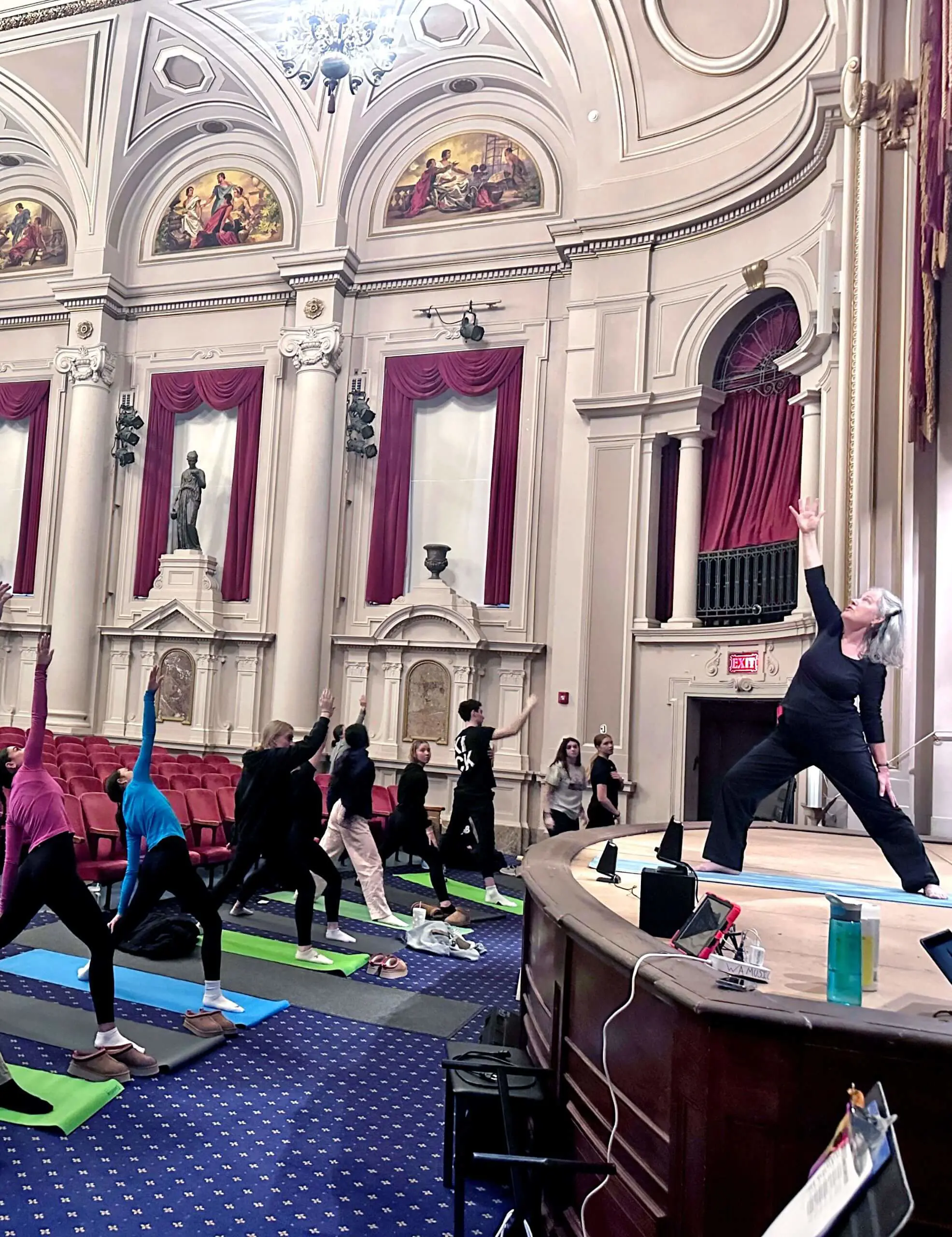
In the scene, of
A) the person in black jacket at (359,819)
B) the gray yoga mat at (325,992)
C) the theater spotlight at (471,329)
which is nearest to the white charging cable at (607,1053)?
the gray yoga mat at (325,992)

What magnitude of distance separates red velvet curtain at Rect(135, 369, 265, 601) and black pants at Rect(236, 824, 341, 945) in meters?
8.97

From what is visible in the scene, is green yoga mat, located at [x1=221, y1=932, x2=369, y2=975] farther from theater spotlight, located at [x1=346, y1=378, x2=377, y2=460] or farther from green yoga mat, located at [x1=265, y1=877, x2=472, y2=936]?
theater spotlight, located at [x1=346, y1=378, x2=377, y2=460]

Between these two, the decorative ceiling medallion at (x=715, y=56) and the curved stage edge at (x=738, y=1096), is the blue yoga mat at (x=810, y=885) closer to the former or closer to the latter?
the curved stage edge at (x=738, y=1096)

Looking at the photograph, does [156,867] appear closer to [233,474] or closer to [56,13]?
[233,474]

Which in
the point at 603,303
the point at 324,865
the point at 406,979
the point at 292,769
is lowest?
the point at 406,979

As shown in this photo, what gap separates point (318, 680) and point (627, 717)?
15.3ft

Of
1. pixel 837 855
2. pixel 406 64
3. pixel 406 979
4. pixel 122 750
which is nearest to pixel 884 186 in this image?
pixel 837 855

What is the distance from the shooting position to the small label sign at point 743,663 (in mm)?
10547

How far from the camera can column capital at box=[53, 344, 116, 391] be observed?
50.8ft

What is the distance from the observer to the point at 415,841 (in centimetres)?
715

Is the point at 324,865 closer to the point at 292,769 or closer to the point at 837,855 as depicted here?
the point at 292,769

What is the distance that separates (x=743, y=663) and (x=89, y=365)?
37.0 ft

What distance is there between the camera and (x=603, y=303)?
41.0 feet

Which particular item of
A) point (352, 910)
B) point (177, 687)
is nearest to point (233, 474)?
point (177, 687)
